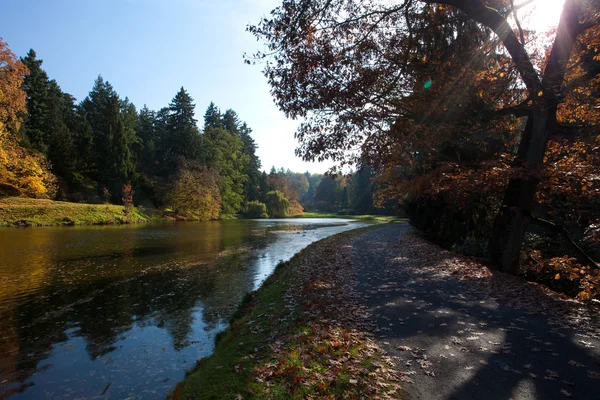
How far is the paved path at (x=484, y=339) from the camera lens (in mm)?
3979

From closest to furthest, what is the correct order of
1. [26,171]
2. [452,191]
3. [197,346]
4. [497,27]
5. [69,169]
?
[197,346] → [497,27] → [452,191] → [26,171] → [69,169]

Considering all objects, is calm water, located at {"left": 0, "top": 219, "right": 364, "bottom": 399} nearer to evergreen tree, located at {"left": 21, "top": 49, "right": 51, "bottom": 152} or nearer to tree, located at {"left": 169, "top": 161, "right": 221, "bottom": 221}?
tree, located at {"left": 169, "top": 161, "right": 221, "bottom": 221}

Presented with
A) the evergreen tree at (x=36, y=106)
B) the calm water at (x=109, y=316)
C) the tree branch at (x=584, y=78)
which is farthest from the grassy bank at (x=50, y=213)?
the tree branch at (x=584, y=78)

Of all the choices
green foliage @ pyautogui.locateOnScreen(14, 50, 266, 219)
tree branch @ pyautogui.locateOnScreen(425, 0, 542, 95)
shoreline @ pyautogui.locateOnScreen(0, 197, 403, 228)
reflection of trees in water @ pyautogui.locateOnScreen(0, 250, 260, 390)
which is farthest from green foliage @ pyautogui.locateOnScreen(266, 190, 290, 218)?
tree branch @ pyautogui.locateOnScreen(425, 0, 542, 95)

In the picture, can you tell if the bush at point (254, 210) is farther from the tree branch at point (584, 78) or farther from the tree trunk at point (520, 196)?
the tree branch at point (584, 78)

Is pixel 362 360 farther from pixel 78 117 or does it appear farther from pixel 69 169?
pixel 78 117

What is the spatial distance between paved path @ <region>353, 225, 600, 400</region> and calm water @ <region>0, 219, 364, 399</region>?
3.73m

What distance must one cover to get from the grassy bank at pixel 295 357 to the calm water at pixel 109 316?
934 millimetres

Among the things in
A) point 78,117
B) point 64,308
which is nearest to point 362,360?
point 64,308

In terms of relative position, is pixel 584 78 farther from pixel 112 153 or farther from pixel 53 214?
pixel 112 153

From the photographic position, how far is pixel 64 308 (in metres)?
8.91

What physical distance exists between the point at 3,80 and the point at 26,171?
33.0 feet

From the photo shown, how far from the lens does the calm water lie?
5.36m

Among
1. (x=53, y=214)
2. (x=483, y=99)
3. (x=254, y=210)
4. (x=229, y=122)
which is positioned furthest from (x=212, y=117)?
(x=483, y=99)
